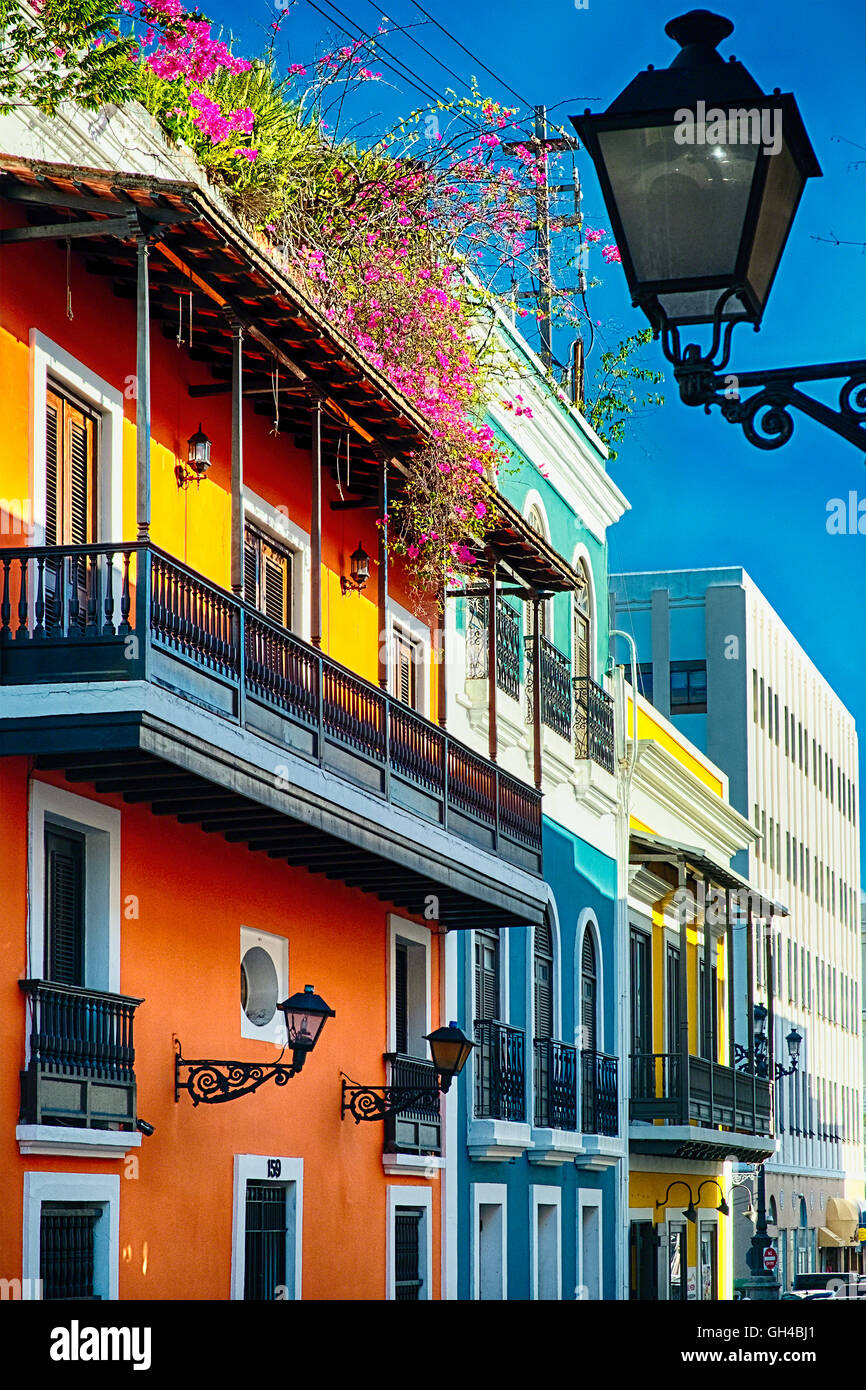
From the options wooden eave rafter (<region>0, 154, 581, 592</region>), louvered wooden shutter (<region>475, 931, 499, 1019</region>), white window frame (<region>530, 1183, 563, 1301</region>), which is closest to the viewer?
wooden eave rafter (<region>0, 154, 581, 592</region>)

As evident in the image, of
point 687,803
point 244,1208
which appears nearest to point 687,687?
point 687,803

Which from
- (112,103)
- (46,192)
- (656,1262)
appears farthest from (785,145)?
(656,1262)

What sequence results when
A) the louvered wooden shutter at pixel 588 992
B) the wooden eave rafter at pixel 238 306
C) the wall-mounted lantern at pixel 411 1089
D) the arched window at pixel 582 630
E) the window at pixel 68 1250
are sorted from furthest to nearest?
1. the arched window at pixel 582 630
2. the louvered wooden shutter at pixel 588 992
3. the wall-mounted lantern at pixel 411 1089
4. the window at pixel 68 1250
5. the wooden eave rafter at pixel 238 306

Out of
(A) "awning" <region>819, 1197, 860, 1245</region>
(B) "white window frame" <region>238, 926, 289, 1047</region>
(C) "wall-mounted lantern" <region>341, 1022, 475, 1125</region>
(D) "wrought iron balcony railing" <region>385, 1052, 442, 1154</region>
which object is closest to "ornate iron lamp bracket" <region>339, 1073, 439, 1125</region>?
(C) "wall-mounted lantern" <region>341, 1022, 475, 1125</region>

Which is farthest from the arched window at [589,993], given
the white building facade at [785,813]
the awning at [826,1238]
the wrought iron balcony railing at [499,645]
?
the awning at [826,1238]

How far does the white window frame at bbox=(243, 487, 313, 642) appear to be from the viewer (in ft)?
42.4

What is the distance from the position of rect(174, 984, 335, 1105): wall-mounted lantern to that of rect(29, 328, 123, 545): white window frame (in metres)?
2.77

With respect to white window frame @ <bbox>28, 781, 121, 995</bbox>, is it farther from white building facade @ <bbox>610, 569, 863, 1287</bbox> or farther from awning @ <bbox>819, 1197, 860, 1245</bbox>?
awning @ <bbox>819, 1197, 860, 1245</bbox>

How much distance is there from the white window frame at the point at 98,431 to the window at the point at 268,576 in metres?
1.71

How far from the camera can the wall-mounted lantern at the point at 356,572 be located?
47.3 ft

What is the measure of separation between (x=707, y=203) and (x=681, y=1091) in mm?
19357

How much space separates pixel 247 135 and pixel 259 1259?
6744 millimetres

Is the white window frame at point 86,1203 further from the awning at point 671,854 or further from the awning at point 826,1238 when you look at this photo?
the awning at point 826,1238

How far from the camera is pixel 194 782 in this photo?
33.3 feet
